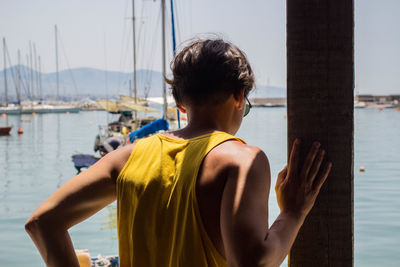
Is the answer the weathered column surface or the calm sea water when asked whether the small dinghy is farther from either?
the weathered column surface

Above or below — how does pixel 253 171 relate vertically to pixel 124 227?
above

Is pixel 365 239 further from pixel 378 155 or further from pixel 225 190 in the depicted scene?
pixel 378 155

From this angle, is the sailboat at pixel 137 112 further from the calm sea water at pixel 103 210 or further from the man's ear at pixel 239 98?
the man's ear at pixel 239 98

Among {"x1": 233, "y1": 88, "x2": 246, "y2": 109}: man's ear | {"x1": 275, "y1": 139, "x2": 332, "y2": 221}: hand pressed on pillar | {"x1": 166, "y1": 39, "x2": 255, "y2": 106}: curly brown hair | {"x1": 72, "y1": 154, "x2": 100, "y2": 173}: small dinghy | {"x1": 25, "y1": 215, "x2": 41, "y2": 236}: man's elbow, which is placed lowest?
{"x1": 72, "y1": 154, "x2": 100, "y2": 173}: small dinghy

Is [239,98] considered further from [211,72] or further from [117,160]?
[117,160]

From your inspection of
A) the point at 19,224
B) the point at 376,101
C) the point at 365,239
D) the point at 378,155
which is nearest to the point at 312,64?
the point at 365,239

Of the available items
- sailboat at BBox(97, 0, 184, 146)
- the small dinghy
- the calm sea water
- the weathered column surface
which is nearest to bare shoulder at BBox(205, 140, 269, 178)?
the weathered column surface

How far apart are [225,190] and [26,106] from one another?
117m

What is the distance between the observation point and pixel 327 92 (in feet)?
5.19

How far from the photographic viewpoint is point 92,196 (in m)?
1.40

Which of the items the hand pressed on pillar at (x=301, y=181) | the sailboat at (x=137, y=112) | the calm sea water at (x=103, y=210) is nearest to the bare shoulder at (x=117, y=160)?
the hand pressed on pillar at (x=301, y=181)

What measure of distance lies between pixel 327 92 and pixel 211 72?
0.44m

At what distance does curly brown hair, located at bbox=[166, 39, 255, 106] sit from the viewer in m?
1.33

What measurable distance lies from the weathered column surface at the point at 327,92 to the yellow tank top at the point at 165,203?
1.45ft
